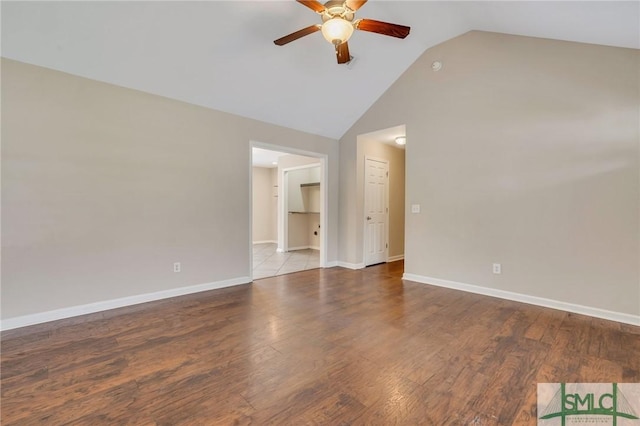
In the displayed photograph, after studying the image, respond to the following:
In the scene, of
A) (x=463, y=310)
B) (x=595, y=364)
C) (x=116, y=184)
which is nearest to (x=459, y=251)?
(x=463, y=310)

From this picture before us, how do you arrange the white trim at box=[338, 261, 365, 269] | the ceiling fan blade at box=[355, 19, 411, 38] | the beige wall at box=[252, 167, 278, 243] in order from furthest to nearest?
the beige wall at box=[252, 167, 278, 243], the white trim at box=[338, 261, 365, 269], the ceiling fan blade at box=[355, 19, 411, 38]

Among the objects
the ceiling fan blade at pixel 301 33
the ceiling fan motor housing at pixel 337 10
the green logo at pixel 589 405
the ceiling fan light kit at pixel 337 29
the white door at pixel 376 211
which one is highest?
the ceiling fan motor housing at pixel 337 10

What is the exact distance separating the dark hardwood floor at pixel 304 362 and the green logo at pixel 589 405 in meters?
0.08

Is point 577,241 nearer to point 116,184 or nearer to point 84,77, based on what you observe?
point 116,184

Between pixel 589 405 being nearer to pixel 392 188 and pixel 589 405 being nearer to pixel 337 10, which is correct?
pixel 337 10

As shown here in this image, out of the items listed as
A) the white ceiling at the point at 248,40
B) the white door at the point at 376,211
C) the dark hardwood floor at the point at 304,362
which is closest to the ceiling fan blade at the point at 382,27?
the white ceiling at the point at 248,40

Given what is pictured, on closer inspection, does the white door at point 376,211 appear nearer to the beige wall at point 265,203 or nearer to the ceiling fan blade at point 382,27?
the ceiling fan blade at point 382,27

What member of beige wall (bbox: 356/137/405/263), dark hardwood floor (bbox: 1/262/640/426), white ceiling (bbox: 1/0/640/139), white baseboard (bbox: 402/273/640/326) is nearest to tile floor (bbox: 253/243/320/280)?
beige wall (bbox: 356/137/405/263)

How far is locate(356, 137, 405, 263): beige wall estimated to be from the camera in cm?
523

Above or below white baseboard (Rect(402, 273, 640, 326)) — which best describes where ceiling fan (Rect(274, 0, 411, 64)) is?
above

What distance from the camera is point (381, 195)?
5.66 metres

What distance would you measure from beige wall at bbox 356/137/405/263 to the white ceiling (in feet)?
4.32

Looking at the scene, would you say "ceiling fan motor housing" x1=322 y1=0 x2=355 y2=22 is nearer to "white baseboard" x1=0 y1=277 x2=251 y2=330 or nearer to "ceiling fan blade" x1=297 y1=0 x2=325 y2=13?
"ceiling fan blade" x1=297 y1=0 x2=325 y2=13

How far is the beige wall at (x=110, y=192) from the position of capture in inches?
102
